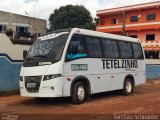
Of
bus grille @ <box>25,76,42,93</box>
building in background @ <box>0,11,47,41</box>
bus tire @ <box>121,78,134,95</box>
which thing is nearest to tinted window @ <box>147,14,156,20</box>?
building in background @ <box>0,11,47,41</box>

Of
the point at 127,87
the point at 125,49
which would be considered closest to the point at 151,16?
the point at 125,49

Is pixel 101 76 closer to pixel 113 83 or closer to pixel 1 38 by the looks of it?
pixel 113 83

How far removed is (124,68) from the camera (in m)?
16.4

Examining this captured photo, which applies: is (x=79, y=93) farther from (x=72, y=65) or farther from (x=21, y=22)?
(x=21, y=22)

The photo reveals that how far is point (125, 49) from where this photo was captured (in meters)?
16.8

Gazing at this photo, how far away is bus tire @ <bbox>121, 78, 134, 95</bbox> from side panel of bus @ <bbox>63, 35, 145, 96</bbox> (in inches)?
12.9

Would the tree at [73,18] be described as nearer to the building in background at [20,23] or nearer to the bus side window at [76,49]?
the building in background at [20,23]

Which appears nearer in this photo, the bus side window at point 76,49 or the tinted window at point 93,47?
the bus side window at point 76,49

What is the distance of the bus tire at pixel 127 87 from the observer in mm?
16578

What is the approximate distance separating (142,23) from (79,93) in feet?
112

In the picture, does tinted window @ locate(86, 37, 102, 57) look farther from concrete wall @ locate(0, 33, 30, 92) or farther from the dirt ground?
concrete wall @ locate(0, 33, 30, 92)

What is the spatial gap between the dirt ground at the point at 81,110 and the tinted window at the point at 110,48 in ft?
7.30

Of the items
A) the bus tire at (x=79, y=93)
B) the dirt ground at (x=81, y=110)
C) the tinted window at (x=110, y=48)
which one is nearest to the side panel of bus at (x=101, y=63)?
the tinted window at (x=110, y=48)

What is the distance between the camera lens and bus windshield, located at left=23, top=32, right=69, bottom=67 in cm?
1241
